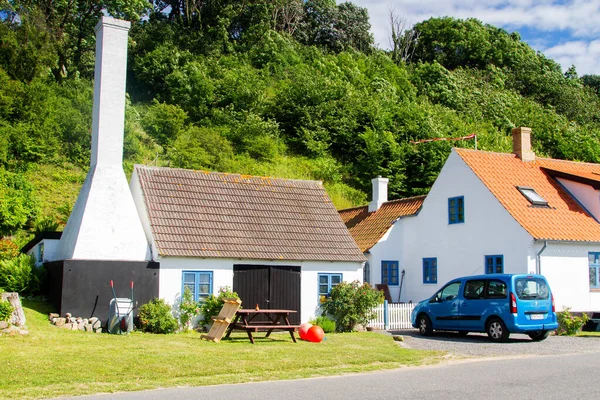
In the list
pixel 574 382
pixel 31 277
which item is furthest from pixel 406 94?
pixel 574 382

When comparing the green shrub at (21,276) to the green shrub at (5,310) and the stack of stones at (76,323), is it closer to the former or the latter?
the stack of stones at (76,323)

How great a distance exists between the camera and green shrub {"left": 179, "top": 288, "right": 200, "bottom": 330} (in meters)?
18.8

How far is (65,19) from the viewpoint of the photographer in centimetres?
4619

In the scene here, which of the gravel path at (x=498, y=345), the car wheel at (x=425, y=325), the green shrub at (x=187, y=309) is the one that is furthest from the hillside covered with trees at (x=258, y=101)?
the gravel path at (x=498, y=345)

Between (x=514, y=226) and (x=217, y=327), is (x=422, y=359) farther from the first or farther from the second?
(x=514, y=226)

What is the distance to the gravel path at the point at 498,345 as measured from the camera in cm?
1527

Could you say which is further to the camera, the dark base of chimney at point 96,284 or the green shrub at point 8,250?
the green shrub at point 8,250

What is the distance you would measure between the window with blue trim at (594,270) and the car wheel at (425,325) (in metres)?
7.99

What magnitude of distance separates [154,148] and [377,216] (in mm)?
16003

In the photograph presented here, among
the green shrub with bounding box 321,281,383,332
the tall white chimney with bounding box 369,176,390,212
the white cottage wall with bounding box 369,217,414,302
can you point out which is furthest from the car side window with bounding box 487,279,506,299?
the tall white chimney with bounding box 369,176,390,212

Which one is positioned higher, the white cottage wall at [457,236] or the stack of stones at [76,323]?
the white cottage wall at [457,236]

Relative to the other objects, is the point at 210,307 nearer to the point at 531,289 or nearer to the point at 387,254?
the point at 531,289

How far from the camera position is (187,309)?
18.8 m

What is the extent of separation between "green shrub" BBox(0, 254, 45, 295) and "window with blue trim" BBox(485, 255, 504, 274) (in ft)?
52.6
